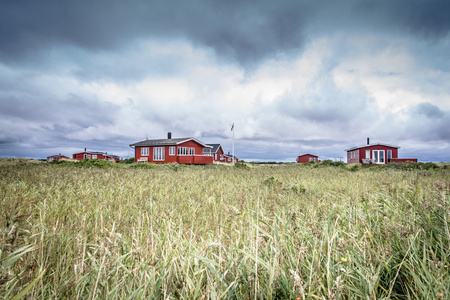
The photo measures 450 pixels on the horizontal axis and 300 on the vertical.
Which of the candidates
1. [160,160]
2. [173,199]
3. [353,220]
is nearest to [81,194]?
[173,199]

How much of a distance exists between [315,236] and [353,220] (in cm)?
116

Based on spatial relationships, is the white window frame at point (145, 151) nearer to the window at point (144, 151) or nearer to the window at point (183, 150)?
the window at point (144, 151)

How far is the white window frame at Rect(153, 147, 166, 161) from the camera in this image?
120 feet

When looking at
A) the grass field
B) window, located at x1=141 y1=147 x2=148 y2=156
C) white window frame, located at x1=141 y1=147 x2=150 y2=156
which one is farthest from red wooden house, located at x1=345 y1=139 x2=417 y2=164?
the grass field

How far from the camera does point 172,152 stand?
35.6 meters

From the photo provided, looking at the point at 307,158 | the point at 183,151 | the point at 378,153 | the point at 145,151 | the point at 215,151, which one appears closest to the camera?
the point at 183,151

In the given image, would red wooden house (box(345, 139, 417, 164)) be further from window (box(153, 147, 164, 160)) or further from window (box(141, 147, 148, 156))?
window (box(141, 147, 148, 156))

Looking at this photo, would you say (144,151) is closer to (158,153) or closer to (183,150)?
(158,153)

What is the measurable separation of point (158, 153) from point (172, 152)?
2.84 meters

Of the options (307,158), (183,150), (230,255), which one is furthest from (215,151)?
(230,255)

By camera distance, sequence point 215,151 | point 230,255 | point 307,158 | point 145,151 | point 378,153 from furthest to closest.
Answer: point 307,158 < point 215,151 < point 145,151 < point 378,153 < point 230,255

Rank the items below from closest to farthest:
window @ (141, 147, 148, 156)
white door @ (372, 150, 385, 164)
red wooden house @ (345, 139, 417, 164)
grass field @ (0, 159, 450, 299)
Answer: grass field @ (0, 159, 450, 299)
red wooden house @ (345, 139, 417, 164)
white door @ (372, 150, 385, 164)
window @ (141, 147, 148, 156)

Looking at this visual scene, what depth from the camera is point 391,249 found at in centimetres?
192

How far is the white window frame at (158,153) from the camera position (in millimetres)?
36438
